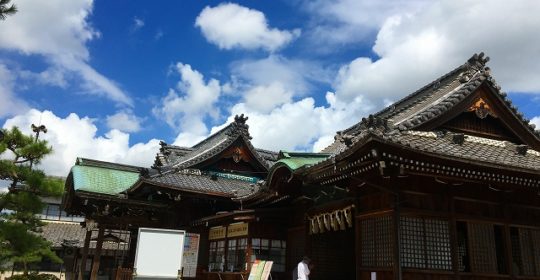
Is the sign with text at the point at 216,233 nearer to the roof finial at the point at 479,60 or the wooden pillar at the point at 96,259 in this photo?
the wooden pillar at the point at 96,259

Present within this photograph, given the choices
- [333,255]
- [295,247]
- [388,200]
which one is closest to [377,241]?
[388,200]

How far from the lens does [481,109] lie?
50.8ft

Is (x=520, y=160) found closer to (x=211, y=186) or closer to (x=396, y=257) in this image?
(x=396, y=257)

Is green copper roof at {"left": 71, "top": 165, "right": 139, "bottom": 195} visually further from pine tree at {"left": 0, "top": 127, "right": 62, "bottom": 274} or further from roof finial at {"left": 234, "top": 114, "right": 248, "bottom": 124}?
roof finial at {"left": 234, "top": 114, "right": 248, "bottom": 124}

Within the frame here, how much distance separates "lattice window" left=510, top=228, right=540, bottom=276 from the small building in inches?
1.2

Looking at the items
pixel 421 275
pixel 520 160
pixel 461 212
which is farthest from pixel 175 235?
pixel 520 160

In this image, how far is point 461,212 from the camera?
13.2m

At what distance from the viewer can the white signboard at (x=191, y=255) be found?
20.2 m

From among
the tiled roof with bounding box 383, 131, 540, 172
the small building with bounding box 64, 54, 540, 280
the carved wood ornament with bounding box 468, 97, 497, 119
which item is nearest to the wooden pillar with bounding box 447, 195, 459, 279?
the small building with bounding box 64, 54, 540, 280

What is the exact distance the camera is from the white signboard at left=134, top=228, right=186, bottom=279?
1307cm

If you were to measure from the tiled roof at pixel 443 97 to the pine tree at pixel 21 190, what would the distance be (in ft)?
41.4

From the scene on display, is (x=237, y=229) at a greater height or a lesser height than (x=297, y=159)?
lesser

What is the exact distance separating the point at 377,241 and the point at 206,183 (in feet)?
37.7

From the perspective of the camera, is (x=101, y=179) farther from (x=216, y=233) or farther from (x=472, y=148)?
(x=472, y=148)
